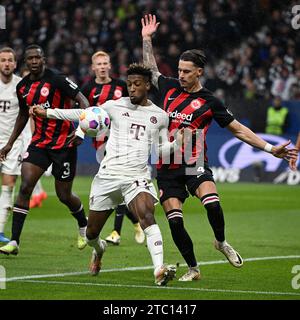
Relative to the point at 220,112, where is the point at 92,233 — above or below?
below

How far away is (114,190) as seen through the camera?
9023 mm

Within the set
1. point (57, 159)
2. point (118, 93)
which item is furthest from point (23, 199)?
point (118, 93)

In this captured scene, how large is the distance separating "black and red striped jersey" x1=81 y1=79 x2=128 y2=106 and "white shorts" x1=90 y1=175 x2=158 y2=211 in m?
3.53

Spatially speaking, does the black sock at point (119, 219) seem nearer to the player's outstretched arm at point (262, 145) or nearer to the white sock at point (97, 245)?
the white sock at point (97, 245)

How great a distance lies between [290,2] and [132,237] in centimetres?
1277

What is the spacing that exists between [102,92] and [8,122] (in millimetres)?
1359

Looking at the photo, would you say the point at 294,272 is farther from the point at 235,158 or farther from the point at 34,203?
the point at 235,158

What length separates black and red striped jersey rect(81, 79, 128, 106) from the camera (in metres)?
12.5

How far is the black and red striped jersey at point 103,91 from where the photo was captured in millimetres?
12523

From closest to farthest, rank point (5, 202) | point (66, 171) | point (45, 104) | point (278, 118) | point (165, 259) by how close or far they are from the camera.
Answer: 1. point (165, 259)
2. point (45, 104)
3. point (66, 171)
4. point (5, 202)
5. point (278, 118)

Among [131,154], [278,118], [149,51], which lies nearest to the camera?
[131,154]

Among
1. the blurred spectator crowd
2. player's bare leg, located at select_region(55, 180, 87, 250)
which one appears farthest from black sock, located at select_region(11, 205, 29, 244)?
the blurred spectator crowd

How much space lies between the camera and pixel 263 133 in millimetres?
23000

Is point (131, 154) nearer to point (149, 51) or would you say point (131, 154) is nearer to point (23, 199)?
point (149, 51)
